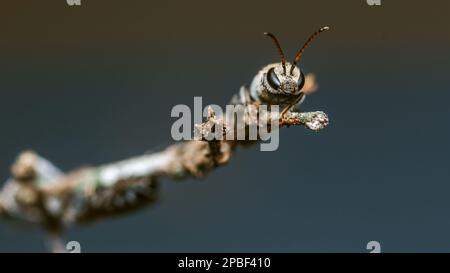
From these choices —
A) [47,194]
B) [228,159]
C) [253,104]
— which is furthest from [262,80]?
[47,194]

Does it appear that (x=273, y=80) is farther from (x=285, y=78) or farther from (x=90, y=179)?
(x=90, y=179)

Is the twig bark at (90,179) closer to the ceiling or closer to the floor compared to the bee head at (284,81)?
closer to the floor

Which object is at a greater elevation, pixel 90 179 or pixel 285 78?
pixel 285 78

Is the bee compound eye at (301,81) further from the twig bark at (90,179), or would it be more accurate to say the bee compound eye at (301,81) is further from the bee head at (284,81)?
the twig bark at (90,179)

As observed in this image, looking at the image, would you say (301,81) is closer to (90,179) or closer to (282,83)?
(282,83)

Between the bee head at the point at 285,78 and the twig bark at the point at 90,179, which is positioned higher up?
the bee head at the point at 285,78

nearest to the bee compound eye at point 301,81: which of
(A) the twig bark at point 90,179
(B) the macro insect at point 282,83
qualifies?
(B) the macro insect at point 282,83

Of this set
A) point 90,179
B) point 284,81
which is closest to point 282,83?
point 284,81
